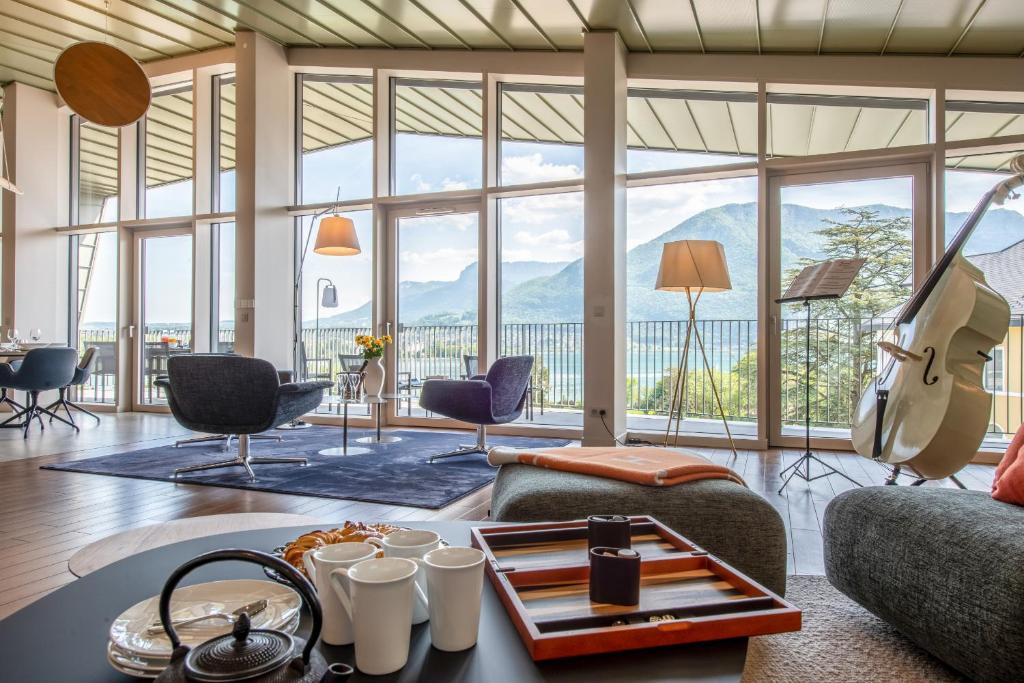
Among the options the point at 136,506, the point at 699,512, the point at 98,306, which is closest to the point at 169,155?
the point at 98,306

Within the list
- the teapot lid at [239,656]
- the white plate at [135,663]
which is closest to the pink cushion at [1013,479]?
the teapot lid at [239,656]

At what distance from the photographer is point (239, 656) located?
24.0 inches

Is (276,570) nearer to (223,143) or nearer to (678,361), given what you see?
(678,361)

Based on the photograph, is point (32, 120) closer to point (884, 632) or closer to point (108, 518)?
point (108, 518)

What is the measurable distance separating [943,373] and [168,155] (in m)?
8.24

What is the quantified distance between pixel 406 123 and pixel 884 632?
596 cm

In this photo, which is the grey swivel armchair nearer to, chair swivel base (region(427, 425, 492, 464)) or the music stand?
chair swivel base (region(427, 425, 492, 464))

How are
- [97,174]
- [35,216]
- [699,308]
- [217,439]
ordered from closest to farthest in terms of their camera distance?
[217,439] → [699,308] → [35,216] → [97,174]

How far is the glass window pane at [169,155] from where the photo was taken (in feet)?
24.0

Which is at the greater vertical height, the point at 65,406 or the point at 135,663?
the point at 135,663

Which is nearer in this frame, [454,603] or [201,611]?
[454,603]

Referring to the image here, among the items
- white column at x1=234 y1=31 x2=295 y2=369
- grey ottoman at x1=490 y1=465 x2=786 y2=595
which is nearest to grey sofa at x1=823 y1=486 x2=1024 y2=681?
grey ottoman at x1=490 y1=465 x2=786 y2=595

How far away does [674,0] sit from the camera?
4.34 metres

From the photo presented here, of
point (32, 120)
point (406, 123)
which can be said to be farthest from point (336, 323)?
point (32, 120)
